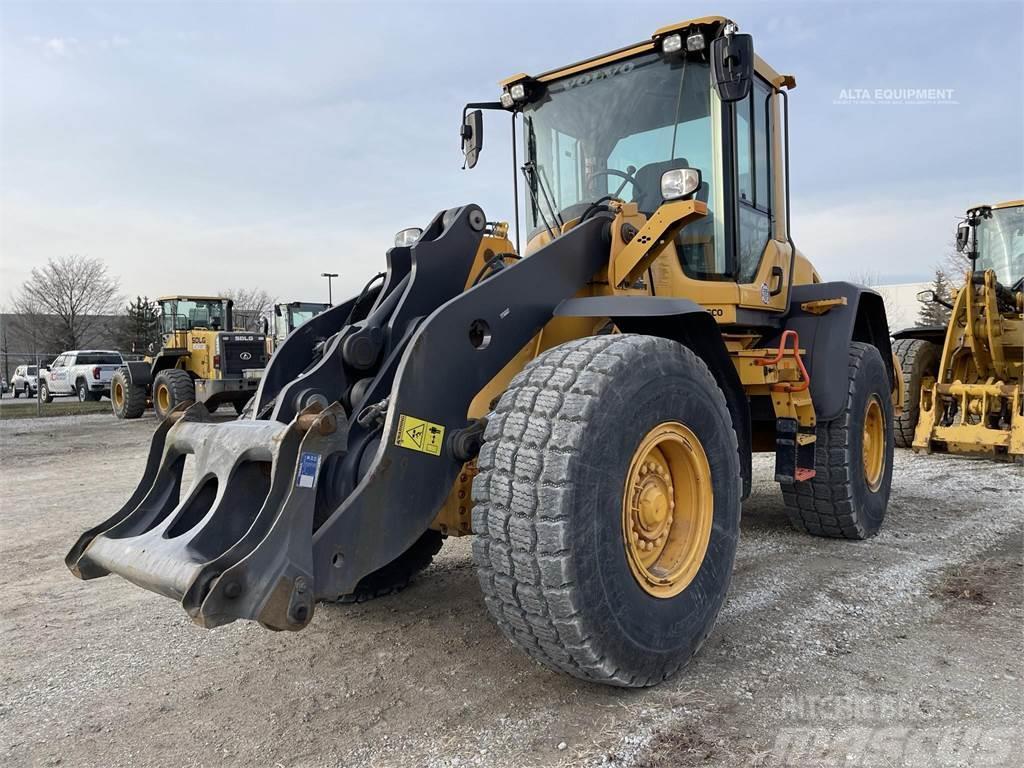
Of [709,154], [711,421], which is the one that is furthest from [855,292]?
[711,421]

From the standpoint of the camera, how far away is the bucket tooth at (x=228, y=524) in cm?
229

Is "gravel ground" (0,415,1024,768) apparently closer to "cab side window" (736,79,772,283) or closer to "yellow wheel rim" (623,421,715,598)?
"yellow wheel rim" (623,421,715,598)

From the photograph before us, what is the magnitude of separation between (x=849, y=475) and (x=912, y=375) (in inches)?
229

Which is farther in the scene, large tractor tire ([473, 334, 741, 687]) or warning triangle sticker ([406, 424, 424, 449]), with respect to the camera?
warning triangle sticker ([406, 424, 424, 449])

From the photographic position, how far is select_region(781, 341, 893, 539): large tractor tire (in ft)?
16.4

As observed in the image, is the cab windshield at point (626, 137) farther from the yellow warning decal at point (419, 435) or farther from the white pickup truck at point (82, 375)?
the white pickup truck at point (82, 375)

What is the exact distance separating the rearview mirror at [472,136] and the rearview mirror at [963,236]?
325 inches

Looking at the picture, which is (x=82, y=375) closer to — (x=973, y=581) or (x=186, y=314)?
(x=186, y=314)

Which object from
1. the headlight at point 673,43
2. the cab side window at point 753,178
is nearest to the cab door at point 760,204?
the cab side window at point 753,178

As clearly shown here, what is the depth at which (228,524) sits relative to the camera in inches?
102

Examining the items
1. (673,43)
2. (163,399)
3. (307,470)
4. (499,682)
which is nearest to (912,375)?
(673,43)

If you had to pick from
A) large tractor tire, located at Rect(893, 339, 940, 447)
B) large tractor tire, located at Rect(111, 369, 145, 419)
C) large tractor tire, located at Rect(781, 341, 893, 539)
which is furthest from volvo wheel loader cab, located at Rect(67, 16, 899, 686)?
large tractor tire, located at Rect(111, 369, 145, 419)

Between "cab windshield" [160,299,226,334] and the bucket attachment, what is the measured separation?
17810 mm

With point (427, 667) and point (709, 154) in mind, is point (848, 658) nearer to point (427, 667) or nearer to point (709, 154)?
point (427, 667)
